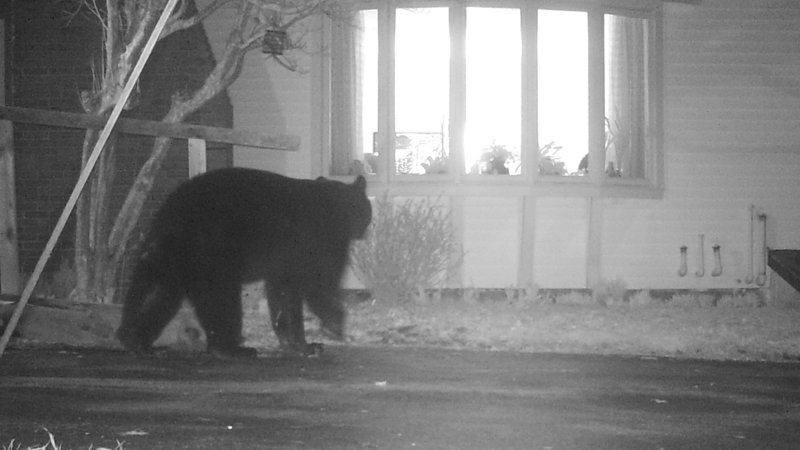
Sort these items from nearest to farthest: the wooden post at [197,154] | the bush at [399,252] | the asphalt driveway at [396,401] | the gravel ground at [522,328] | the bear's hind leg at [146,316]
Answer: the asphalt driveway at [396,401] < the bear's hind leg at [146,316] < the gravel ground at [522,328] < the wooden post at [197,154] < the bush at [399,252]

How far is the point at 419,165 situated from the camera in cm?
1331

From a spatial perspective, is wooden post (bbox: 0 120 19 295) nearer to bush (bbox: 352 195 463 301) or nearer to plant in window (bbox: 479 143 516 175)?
bush (bbox: 352 195 463 301)

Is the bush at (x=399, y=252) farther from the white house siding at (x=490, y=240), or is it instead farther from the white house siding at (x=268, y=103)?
the white house siding at (x=268, y=103)

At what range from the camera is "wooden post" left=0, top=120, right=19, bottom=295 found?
10.3 meters

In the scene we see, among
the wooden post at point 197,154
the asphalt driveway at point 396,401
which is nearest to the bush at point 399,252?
the wooden post at point 197,154

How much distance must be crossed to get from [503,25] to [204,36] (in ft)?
9.78

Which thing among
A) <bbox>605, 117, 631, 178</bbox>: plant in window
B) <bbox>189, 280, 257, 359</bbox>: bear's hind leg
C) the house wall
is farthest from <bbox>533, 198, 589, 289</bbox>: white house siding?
<bbox>189, 280, 257, 359</bbox>: bear's hind leg

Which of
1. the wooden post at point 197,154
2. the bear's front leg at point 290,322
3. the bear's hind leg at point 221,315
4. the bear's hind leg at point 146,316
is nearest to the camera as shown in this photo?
the bear's hind leg at point 221,315

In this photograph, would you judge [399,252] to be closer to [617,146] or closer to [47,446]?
[617,146]

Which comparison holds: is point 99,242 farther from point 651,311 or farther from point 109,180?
point 651,311

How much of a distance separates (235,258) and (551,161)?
5351 millimetres

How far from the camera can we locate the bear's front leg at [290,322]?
30.2 feet

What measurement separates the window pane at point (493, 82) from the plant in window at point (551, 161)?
0.89 ft

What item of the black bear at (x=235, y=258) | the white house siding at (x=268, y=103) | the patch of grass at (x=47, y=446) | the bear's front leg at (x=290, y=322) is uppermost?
the white house siding at (x=268, y=103)
